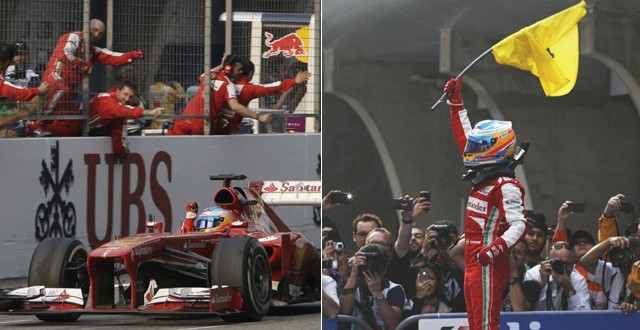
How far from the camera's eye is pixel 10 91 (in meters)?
16.3

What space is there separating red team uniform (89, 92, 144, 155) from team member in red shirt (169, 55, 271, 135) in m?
0.72

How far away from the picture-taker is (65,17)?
1658cm

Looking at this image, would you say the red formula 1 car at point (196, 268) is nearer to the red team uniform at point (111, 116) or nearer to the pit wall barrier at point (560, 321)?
the red team uniform at point (111, 116)

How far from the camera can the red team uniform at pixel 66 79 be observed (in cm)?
1653

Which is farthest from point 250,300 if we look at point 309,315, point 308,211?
point 308,211

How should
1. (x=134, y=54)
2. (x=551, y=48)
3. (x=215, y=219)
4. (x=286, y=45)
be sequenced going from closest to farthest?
(x=551, y=48)
(x=215, y=219)
(x=134, y=54)
(x=286, y=45)

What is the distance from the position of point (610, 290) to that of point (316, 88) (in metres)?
12.4

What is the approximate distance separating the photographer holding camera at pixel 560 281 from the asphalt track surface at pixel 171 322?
21.5ft

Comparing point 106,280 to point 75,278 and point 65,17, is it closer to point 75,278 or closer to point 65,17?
point 75,278

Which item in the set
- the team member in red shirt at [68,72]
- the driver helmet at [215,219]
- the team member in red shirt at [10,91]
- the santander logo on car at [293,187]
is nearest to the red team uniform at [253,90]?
the team member in red shirt at [68,72]

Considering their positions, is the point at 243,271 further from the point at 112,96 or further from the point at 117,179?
the point at 112,96

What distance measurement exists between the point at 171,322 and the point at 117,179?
4178 millimetres

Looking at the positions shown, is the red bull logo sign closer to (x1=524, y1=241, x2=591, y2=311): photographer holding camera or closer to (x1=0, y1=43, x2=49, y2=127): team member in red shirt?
(x1=0, y1=43, x2=49, y2=127): team member in red shirt

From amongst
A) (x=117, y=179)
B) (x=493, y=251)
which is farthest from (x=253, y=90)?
(x=493, y=251)
